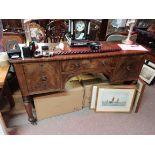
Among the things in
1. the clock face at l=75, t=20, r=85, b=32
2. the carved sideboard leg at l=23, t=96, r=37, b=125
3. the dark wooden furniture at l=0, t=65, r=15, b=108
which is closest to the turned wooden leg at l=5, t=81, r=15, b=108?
the dark wooden furniture at l=0, t=65, r=15, b=108

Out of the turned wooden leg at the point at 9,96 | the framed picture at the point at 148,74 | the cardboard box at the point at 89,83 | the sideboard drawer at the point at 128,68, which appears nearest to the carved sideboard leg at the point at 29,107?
the turned wooden leg at the point at 9,96

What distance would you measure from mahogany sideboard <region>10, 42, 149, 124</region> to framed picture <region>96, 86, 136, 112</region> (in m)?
0.20

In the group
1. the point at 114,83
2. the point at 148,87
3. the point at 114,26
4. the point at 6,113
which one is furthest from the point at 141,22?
the point at 6,113

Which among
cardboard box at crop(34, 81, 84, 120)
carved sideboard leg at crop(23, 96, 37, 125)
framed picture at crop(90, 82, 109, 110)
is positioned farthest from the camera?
framed picture at crop(90, 82, 109, 110)

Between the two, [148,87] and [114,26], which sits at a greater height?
[114,26]

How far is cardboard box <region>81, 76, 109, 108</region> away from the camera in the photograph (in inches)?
73.1

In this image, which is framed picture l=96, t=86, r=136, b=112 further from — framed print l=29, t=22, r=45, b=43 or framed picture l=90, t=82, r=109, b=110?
framed print l=29, t=22, r=45, b=43

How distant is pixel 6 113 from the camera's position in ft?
6.14

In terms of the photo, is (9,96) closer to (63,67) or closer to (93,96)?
(63,67)

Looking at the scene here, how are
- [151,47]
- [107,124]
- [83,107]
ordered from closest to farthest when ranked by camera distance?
[107,124] < [83,107] < [151,47]

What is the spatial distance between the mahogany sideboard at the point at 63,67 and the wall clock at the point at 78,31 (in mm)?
82

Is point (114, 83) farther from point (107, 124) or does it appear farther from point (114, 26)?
point (114, 26)
